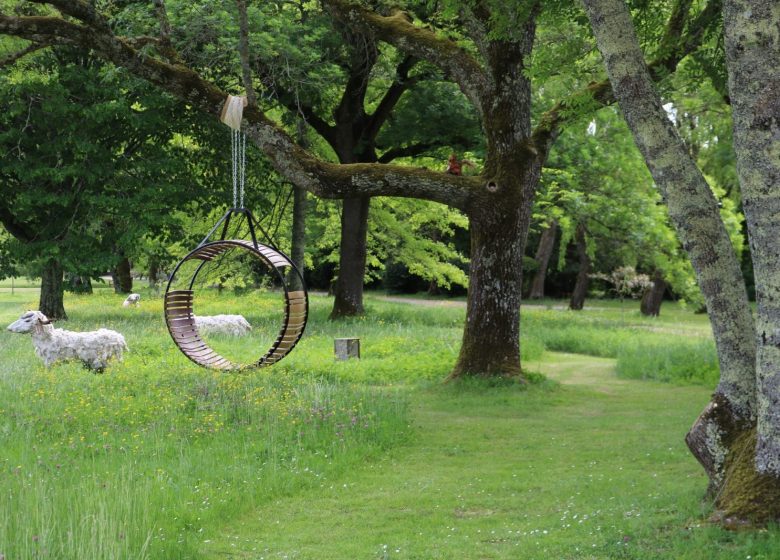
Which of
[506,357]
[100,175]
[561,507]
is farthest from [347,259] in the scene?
[561,507]

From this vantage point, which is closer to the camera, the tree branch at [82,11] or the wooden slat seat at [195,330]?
the wooden slat seat at [195,330]

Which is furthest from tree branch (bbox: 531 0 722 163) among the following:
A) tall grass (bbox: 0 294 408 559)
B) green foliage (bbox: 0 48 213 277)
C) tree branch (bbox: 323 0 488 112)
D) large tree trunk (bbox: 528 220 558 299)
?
large tree trunk (bbox: 528 220 558 299)

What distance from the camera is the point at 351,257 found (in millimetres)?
23250

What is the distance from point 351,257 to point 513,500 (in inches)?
636

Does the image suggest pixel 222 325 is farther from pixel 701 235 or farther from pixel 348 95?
pixel 701 235

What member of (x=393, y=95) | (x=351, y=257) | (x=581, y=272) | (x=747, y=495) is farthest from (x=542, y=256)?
(x=747, y=495)

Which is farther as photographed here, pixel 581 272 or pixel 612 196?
pixel 581 272

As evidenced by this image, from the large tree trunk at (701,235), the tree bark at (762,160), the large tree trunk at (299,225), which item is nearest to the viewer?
the tree bark at (762,160)

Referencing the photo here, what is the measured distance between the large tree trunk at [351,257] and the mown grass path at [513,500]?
38.0ft

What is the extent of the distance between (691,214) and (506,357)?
721 cm

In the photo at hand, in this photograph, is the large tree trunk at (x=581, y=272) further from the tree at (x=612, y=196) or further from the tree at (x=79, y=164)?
the tree at (x=79, y=164)

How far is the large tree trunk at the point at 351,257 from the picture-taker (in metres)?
23.2

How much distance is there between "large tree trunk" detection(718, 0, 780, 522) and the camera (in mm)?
5758

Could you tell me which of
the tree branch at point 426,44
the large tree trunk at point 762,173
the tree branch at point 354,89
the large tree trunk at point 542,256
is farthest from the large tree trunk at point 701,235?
the large tree trunk at point 542,256
